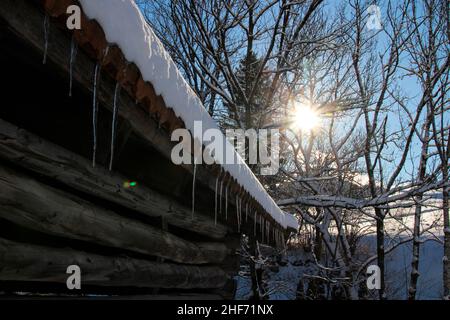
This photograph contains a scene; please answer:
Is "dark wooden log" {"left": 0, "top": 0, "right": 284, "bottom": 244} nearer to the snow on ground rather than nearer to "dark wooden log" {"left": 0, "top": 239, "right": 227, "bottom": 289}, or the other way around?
"dark wooden log" {"left": 0, "top": 239, "right": 227, "bottom": 289}

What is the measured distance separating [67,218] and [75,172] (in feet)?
0.80

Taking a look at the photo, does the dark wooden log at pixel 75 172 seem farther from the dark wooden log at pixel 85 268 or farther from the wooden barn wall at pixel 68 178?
the dark wooden log at pixel 85 268

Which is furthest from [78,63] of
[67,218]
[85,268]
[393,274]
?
[393,274]

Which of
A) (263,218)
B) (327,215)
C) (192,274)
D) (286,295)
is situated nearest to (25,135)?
(192,274)

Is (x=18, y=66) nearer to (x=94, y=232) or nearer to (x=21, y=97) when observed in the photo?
(x=21, y=97)

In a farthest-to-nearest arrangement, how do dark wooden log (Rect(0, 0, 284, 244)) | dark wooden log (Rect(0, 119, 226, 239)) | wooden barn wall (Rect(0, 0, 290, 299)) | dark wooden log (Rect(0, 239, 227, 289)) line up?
1. dark wooden log (Rect(0, 239, 227, 289))
2. dark wooden log (Rect(0, 119, 226, 239))
3. wooden barn wall (Rect(0, 0, 290, 299))
4. dark wooden log (Rect(0, 0, 284, 244))

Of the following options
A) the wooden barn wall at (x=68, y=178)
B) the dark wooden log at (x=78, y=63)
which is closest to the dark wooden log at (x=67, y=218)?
the wooden barn wall at (x=68, y=178)

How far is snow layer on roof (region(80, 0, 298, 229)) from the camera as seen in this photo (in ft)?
4.40

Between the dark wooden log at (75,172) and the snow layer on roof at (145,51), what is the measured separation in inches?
23.5

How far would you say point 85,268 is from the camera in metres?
2.20

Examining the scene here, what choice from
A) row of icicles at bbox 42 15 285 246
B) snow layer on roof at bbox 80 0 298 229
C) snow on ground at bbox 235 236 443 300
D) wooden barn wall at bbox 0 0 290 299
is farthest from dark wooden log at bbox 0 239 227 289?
snow on ground at bbox 235 236 443 300

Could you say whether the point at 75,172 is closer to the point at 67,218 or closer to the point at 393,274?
the point at 67,218

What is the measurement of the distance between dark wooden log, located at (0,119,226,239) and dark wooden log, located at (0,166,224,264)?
7 centimetres

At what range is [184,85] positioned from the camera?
209 cm
